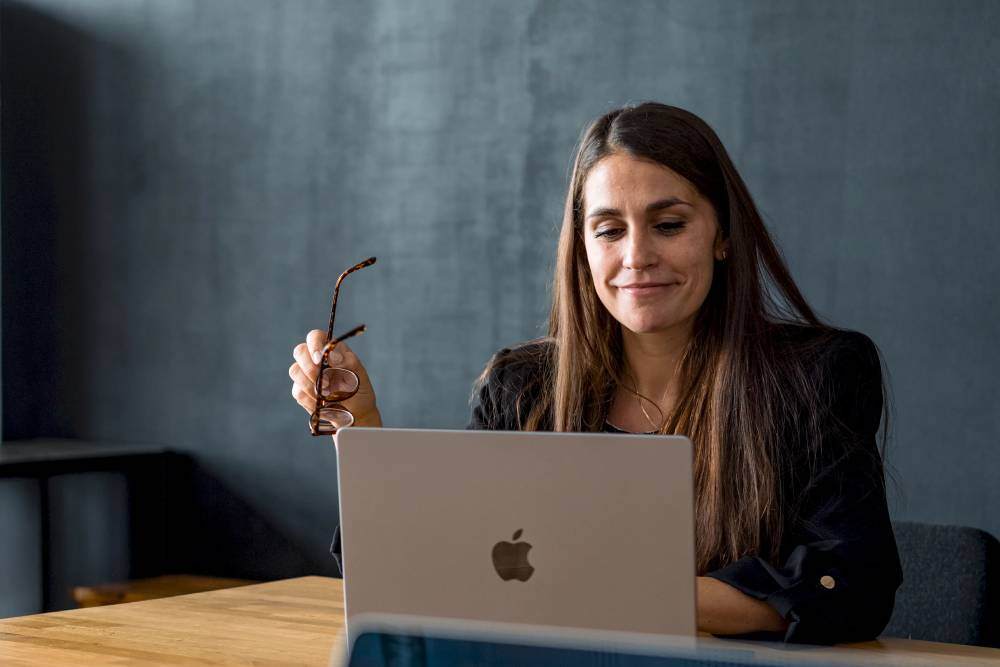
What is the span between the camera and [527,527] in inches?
45.9

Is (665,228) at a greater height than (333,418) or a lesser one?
greater

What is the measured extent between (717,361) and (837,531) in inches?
12.8

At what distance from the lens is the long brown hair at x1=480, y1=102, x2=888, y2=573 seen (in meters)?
1.73

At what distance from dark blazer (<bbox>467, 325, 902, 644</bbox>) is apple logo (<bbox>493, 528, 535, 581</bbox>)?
0.44m

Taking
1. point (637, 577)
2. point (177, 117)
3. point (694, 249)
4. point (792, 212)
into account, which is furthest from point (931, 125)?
point (177, 117)

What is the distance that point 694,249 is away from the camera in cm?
183

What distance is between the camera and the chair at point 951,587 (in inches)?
70.6

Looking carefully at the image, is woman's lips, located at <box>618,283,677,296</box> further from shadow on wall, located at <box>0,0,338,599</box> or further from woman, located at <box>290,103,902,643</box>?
shadow on wall, located at <box>0,0,338,599</box>

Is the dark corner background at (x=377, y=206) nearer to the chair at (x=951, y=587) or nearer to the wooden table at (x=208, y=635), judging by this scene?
the chair at (x=951, y=587)

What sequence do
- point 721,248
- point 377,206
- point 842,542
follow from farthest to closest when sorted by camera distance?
point 377,206 → point 721,248 → point 842,542

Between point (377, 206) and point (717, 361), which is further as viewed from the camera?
point (377, 206)

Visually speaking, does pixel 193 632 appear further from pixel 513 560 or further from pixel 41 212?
pixel 41 212

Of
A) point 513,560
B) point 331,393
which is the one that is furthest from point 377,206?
point 513,560

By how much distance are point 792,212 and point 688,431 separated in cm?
164
